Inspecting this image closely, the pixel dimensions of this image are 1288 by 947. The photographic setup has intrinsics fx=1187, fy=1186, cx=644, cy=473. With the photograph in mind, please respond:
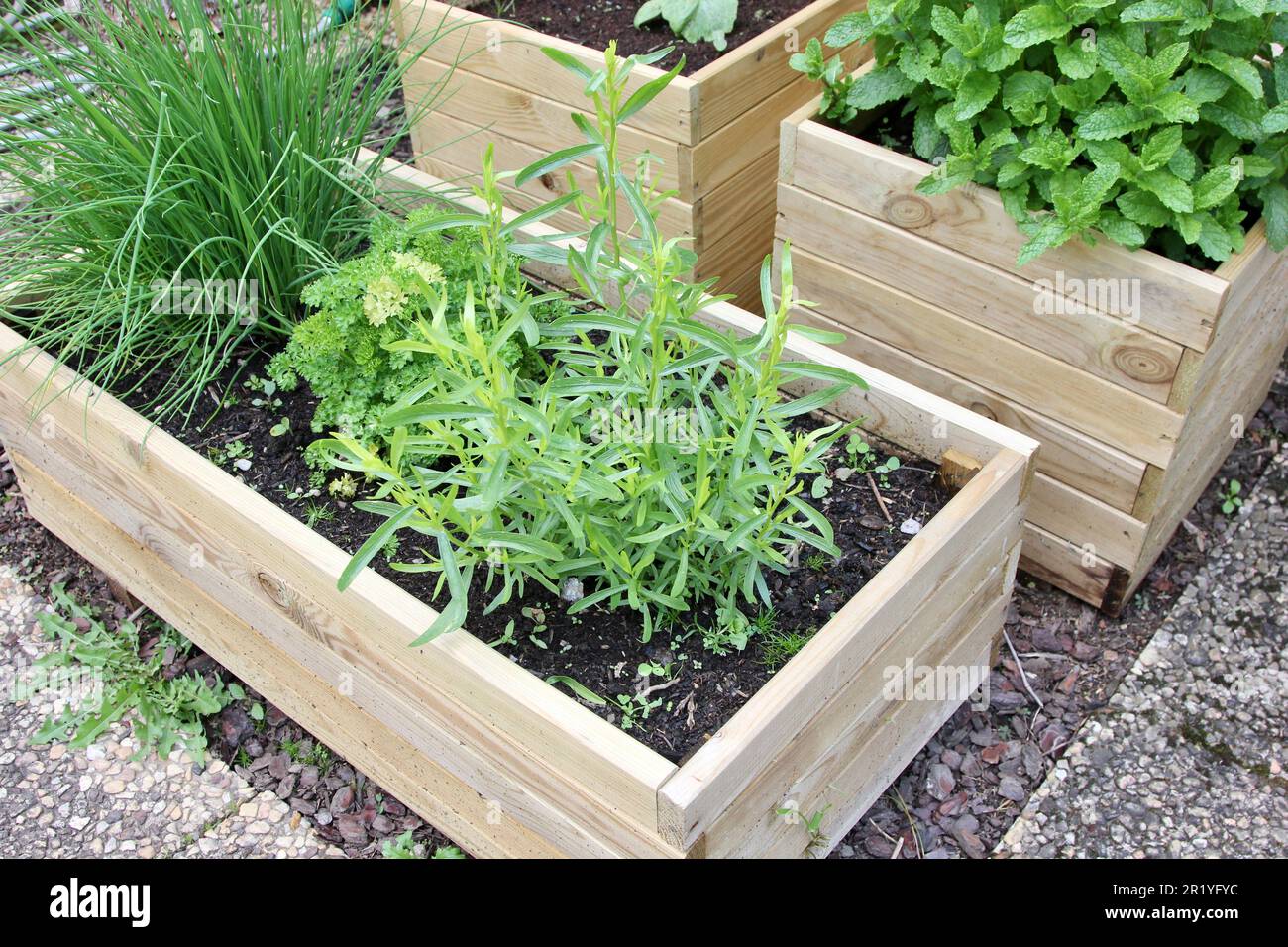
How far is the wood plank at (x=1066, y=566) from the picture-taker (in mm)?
2305

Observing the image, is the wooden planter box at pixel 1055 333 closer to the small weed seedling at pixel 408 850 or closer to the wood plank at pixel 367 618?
the wood plank at pixel 367 618

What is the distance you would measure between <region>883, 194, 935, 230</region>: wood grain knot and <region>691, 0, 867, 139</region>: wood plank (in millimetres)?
464

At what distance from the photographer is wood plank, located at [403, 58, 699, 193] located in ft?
8.28

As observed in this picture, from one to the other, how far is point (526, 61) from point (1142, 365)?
1479 millimetres

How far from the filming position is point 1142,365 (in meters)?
2.03

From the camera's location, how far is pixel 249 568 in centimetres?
192

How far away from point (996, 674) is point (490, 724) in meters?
1.09

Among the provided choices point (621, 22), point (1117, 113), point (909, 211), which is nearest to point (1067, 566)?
point (909, 211)

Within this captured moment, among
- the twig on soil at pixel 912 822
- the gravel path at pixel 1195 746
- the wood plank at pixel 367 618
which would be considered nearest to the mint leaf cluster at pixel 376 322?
the wood plank at pixel 367 618

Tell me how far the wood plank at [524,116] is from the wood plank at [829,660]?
40.6 inches

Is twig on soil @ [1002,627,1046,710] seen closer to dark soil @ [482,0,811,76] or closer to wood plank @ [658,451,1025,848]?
wood plank @ [658,451,1025,848]

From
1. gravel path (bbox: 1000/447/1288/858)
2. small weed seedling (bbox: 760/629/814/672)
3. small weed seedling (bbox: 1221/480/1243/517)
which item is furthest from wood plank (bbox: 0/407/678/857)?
small weed seedling (bbox: 1221/480/1243/517)
